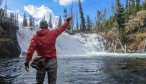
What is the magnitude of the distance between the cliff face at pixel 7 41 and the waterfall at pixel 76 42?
10.8 meters

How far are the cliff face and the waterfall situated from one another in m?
10.8

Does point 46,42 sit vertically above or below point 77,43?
below

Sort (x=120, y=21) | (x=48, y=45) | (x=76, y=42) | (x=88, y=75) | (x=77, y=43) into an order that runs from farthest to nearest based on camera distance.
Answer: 1. (x=120, y=21)
2. (x=76, y=42)
3. (x=77, y=43)
4. (x=88, y=75)
5. (x=48, y=45)

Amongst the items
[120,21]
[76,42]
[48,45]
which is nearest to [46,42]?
[48,45]

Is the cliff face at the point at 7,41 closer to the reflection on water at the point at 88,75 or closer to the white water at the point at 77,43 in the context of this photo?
the white water at the point at 77,43

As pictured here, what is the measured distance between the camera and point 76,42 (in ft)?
299

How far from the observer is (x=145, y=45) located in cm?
8119

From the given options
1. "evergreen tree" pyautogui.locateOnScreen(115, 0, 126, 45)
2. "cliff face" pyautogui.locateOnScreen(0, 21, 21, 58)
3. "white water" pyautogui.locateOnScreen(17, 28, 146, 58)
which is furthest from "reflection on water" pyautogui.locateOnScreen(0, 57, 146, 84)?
"evergreen tree" pyautogui.locateOnScreen(115, 0, 126, 45)

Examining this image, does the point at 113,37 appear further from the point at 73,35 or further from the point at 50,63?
the point at 50,63

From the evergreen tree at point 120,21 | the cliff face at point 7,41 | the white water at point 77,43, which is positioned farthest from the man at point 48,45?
the evergreen tree at point 120,21

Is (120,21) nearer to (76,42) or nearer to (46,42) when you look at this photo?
(76,42)

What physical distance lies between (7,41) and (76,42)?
109ft

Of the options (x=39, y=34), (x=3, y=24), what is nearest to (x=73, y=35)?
(x=3, y=24)

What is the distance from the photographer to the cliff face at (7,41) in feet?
189
